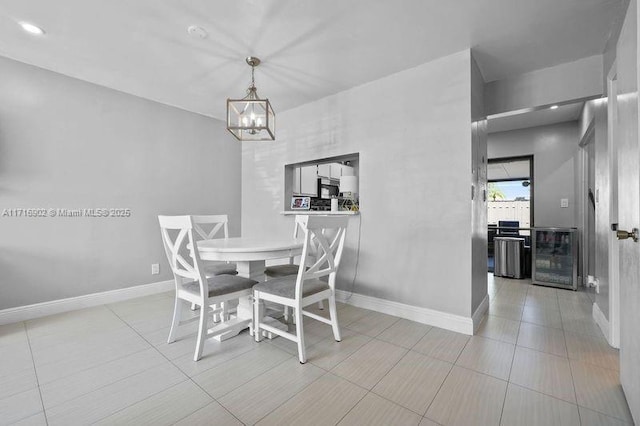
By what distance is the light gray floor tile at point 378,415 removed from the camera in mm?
1326

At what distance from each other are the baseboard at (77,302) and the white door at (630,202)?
4.13 meters

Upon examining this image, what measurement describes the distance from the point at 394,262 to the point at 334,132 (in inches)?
63.9

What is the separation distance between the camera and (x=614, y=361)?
1.86 meters

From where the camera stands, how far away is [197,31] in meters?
2.14

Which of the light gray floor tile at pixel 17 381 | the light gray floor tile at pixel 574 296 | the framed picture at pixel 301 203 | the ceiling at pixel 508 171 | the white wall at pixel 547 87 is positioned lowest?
the light gray floor tile at pixel 17 381

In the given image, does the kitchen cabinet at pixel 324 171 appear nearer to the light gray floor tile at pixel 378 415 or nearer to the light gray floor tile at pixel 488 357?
the light gray floor tile at pixel 488 357

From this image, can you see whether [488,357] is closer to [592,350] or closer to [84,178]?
[592,350]

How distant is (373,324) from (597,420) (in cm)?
146

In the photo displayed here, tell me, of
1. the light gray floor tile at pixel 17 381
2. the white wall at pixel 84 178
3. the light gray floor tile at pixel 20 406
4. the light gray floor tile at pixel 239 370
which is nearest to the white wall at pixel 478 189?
the light gray floor tile at pixel 239 370

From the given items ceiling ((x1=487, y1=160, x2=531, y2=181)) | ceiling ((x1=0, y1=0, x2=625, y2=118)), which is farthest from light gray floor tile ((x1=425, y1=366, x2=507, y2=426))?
ceiling ((x1=487, y1=160, x2=531, y2=181))

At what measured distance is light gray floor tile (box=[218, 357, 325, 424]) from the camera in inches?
55.3

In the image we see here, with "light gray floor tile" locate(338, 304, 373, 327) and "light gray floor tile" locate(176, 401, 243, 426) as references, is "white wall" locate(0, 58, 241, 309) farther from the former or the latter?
"light gray floor tile" locate(176, 401, 243, 426)

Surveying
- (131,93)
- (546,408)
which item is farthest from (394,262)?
(131,93)

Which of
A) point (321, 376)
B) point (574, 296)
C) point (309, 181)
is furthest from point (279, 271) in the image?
point (574, 296)
